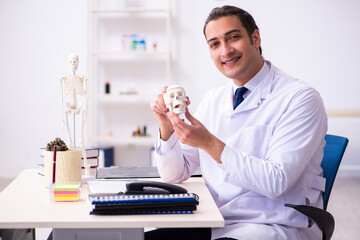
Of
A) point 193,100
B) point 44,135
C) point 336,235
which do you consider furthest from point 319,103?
point 44,135

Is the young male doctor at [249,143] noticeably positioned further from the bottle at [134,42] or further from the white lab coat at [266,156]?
the bottle at [134,42]

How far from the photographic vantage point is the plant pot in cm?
139

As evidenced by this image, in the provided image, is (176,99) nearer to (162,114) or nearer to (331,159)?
(162,114)

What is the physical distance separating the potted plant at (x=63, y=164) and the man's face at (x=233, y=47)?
2.09ft

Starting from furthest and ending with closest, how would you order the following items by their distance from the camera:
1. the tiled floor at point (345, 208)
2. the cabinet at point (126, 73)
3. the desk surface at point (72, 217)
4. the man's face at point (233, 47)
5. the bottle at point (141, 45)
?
1. the cabinet at point (126, 73)
2. the bottle at point (141, 45)
3. the tiled floor at point (345, 208)
4. the man's face at point (233, 47)
5. the desk surface at point (72, 217)

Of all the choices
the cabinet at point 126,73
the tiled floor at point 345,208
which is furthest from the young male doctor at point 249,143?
the cabinet at point 126,73

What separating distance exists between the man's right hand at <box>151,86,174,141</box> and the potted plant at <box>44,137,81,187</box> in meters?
0.30

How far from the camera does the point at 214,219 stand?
1.08 metres

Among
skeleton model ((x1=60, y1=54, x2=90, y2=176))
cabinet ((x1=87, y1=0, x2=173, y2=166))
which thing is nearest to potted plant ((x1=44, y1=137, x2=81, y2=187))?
skeleton model ((x1=60, y1=54, x2=90, y2=176))

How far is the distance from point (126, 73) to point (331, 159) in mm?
3476

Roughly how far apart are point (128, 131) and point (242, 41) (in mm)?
3308

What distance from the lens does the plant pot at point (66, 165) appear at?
1395mm

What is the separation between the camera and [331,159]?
1512 mm

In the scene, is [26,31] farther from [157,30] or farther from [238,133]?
[238,133]
